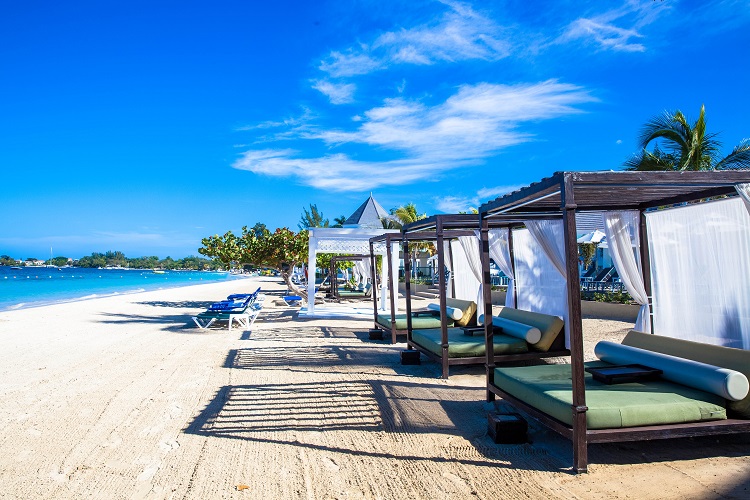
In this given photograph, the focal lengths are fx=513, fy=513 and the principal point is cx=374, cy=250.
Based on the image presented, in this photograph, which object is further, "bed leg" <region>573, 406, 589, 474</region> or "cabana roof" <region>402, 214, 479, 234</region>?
"cabana roof" <region>402, 214, 479, 234</region>

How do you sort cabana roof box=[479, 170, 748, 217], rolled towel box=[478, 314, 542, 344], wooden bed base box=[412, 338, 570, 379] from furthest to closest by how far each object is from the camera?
rolled towel box=[478, 314, 542, 344]
wooden bed base box=[412, 338, 570, 379]
cabana roof box=[479, 170, 748, 217]

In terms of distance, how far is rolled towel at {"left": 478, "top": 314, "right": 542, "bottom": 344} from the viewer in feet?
22.9

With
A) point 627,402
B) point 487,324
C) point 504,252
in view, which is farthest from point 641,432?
point 504,252

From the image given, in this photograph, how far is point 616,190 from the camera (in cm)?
507

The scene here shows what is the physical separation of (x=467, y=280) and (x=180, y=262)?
170830 millimetres

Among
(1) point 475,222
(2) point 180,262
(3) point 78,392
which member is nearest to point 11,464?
(3) point 78,392

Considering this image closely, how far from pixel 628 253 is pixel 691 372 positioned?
8.77 ft

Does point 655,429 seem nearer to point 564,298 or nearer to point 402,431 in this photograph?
point 402,431

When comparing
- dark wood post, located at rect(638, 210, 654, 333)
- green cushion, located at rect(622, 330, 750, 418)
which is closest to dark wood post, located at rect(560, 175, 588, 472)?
green cushion, located at rect(622, 330, 750, 418)

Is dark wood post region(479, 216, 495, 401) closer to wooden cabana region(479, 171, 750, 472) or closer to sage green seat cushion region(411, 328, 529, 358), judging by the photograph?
wooden cabana region(479, 171, 750, 472)

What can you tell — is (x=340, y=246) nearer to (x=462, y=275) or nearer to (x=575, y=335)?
(x=462, y=275)

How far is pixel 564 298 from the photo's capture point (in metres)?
8.28

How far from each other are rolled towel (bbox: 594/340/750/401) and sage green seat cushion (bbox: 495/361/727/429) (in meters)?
0.09

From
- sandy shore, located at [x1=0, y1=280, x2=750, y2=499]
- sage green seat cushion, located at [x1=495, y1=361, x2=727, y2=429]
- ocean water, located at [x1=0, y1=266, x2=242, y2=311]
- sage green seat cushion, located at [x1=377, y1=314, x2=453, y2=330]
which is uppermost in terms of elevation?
ocean water, located at [x1=0, y1=266, x2=242, y2=311]
